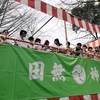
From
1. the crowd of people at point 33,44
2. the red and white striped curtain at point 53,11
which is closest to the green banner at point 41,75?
the crowd of people at point 33,44

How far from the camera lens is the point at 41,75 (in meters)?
4.81

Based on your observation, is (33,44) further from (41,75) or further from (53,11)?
(53,11)

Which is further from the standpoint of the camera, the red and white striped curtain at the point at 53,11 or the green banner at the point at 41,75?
the red and white striped curtain at the point at 53,11

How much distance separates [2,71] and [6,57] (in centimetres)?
32

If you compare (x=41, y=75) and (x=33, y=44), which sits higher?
(x=33, y=44)

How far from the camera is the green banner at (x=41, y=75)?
409cm

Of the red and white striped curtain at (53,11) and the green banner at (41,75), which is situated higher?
the red and white striped curtain at (53,11)

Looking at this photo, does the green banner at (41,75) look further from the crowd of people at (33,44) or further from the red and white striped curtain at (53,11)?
the red and white striped curtain at (53,11)

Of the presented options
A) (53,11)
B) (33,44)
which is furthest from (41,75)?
(53,11)

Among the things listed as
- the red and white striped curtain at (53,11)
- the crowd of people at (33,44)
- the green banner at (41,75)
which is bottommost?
the green banner at (41,75)

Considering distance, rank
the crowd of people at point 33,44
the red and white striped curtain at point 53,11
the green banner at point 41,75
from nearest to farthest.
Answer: the green banner at point 41,75 < the crowd of people at point 33,44 < the red and white striped curtain at point 53,11

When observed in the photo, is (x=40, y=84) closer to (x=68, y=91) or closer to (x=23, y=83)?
(x=23, y=83)

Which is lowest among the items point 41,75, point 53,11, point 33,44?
point 41,75

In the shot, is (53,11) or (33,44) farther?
(53,11)
